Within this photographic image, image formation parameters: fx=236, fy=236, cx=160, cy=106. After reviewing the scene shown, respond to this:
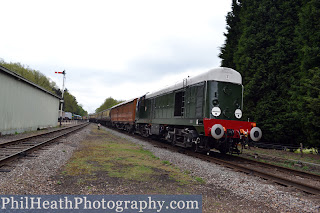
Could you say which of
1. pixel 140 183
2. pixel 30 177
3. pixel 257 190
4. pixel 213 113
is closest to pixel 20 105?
pixel 30 177

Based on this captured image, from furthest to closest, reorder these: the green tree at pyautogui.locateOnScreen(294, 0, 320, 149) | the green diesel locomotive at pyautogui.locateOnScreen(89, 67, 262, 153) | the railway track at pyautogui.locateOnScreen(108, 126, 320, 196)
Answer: the green tree at pyautogui.locateOnScreen(294, 0, 320, 149), the green diesel locomotive at pyautogui.locateOnScreen(89, 67, 262, 153), the railway track at pyautogui.locateOnScreen(108, 126, 320, 196)

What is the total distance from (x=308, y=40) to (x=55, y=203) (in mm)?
18330

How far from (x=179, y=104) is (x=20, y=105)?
1369 centimetres

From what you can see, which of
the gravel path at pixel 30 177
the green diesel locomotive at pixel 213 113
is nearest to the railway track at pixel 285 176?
A: the green diesel locomotive at pixel 213 113

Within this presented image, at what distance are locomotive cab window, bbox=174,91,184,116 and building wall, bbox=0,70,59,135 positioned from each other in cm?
1122

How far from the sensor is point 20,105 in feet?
61.5

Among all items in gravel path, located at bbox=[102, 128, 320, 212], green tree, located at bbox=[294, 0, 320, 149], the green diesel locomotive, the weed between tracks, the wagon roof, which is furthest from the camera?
green tree, located at bbox=[294, 0, 320, 149]

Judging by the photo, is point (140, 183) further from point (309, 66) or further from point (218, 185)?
point (309, 66)

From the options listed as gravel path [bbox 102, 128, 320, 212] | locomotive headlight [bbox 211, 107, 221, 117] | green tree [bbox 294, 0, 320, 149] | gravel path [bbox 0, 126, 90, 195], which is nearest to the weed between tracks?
gravel path [bbox 0, 126, 90, 195]

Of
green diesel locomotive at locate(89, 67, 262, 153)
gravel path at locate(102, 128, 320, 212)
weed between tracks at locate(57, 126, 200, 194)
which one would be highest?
green diesel locomotive at locate(89, 67, 262, 153)

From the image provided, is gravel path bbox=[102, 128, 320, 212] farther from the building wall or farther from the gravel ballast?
the building wall

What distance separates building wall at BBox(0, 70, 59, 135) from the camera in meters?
15.7

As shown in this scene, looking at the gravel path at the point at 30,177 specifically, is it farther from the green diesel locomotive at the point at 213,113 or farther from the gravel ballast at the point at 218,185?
the green diesel locomotive at the point at 213,113

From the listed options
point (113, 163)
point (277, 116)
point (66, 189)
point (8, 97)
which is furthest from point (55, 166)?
point (277, 116)
